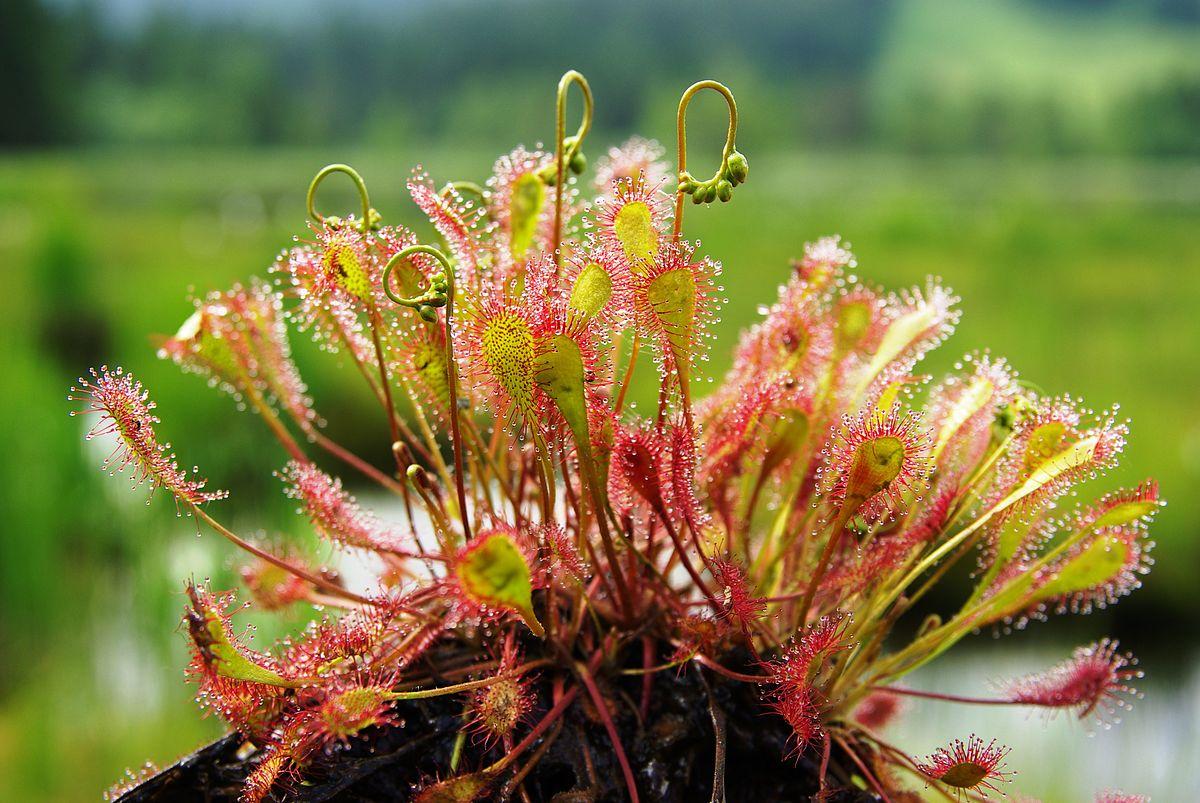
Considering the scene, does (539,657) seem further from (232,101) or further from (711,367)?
(232,101)

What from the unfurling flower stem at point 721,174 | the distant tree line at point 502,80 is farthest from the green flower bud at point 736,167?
the distant tree line at point 502,80

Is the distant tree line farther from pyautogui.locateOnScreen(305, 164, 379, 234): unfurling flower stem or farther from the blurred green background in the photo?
pyautogui.locateOnScreen(305, 164, 379, 234): unfurling flower stem

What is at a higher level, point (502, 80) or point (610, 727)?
point (502, 80)

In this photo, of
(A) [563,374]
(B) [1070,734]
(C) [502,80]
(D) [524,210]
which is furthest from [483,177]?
(A) [563,374]

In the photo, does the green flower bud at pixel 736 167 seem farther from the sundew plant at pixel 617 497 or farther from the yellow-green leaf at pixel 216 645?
the yellow-green leaf at pixel 216 645

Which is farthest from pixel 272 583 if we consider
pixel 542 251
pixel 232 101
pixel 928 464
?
pixel 232 101

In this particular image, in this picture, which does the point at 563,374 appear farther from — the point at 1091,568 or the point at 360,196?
the point at 1091,568
